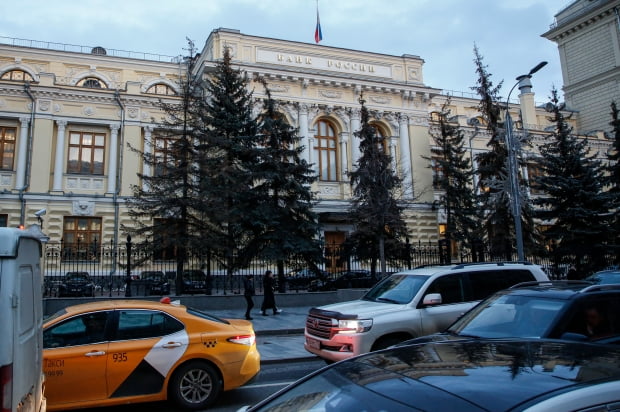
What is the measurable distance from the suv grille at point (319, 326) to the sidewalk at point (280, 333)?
7.63 ft

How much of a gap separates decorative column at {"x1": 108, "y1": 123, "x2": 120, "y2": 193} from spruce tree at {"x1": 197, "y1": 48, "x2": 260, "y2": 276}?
10945 mm

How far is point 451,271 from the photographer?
28.7 ft

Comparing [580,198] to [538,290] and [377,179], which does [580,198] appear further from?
[538,290]

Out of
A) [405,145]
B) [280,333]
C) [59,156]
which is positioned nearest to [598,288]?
[280,333]

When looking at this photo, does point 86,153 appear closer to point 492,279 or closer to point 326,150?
point 326,150

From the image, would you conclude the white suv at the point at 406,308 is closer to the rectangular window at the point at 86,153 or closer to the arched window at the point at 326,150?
the arched window at the point at 326,150

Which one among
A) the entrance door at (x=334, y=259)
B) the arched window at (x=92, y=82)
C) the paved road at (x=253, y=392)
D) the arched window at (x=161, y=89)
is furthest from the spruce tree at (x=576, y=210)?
the arched window at (x=92, y=82)

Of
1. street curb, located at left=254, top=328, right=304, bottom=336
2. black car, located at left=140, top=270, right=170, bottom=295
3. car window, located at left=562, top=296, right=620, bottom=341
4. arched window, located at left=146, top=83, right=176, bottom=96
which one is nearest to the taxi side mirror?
car window, located at left=562, top=296, right=620, bottom=341

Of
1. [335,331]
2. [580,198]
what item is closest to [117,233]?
[335,331]

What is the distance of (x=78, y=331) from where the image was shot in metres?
6.13

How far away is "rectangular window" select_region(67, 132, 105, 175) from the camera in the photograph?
31.2 meters

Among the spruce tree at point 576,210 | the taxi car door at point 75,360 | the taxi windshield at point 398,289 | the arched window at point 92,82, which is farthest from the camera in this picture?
the arched window at point 92,82

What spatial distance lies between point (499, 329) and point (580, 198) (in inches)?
967

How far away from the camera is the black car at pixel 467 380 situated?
1.90 metres
